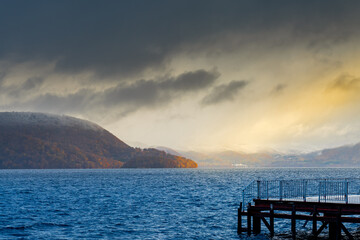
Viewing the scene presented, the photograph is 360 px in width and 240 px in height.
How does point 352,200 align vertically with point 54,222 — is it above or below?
above

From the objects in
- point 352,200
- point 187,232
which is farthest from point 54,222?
point 352,200

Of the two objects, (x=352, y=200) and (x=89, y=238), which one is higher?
(x=352, y=200)

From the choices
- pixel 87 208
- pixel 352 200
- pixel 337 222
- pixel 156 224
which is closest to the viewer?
pixel 337 222

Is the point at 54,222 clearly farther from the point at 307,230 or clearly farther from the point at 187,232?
the point at 307,230

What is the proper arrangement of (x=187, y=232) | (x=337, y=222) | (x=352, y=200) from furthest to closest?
(x=187, y=232), (x=352, y=200), (x=337, y=222)

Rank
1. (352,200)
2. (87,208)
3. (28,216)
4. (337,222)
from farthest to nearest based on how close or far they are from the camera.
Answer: (87,208)
(28,216)
(352,200)
(337,222)

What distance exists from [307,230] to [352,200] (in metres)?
7.34

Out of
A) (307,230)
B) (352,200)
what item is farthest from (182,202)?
(352,200)

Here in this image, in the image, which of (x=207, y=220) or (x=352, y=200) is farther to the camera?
(x=207, y=220)

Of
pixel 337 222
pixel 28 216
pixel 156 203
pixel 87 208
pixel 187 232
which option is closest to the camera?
pixel 337 222

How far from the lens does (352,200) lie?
39438 mm

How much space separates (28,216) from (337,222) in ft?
125

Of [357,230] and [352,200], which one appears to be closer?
[352,200]

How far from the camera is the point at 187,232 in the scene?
4384 cm
